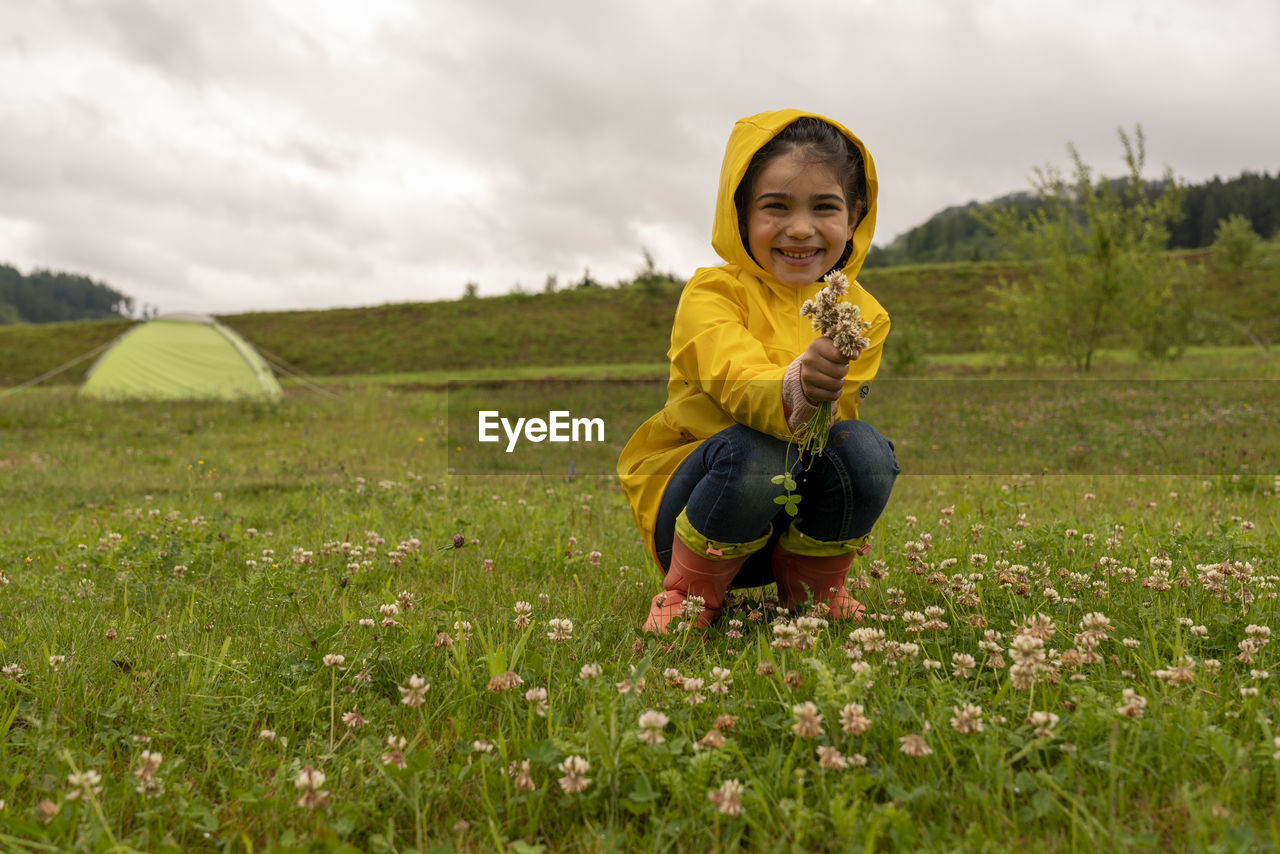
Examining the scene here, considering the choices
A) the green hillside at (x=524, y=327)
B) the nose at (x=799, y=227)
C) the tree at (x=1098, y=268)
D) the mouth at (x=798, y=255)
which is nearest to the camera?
the nose at (x=799, y=227)

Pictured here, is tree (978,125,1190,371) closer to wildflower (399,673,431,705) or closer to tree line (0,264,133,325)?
wildflower (399,673,431,705)

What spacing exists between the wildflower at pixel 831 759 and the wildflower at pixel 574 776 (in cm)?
58

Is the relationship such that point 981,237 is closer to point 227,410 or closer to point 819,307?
point 227,410

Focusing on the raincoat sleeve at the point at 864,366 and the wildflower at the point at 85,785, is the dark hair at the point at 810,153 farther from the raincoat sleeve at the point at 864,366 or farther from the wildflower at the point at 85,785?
the wildflower at the point at 85,785

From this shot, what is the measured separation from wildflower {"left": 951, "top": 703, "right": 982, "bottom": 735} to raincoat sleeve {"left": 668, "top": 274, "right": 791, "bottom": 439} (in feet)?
3.70

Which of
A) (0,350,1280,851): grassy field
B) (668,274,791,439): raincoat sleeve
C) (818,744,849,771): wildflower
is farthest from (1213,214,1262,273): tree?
(818,744,849,771): wildflower

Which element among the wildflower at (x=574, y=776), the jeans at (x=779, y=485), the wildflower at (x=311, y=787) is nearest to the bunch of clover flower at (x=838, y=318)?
the jeans at (x=779, y=485)

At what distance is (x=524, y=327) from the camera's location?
49500 millimetres

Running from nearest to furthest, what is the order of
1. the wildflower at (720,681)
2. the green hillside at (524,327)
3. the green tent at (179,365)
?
1. the wildflower at (720,681)
2. the green tent at (179,365)
3. the green hillside at (524,327)

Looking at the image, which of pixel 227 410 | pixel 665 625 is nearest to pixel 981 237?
pixel 227 410

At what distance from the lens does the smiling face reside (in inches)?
135

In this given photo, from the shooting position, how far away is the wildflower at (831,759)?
2.03 meters

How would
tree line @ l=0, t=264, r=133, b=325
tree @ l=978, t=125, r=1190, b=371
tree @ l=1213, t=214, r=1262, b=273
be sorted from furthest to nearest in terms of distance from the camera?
tree line @ l=0, t=264, r=133, b=325
tree @ l=1213, t=214, r=1262, b=273
tree @ l=978, t=125, r=1190, b=371

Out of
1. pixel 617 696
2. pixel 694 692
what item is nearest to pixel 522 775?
pixel 617 696
